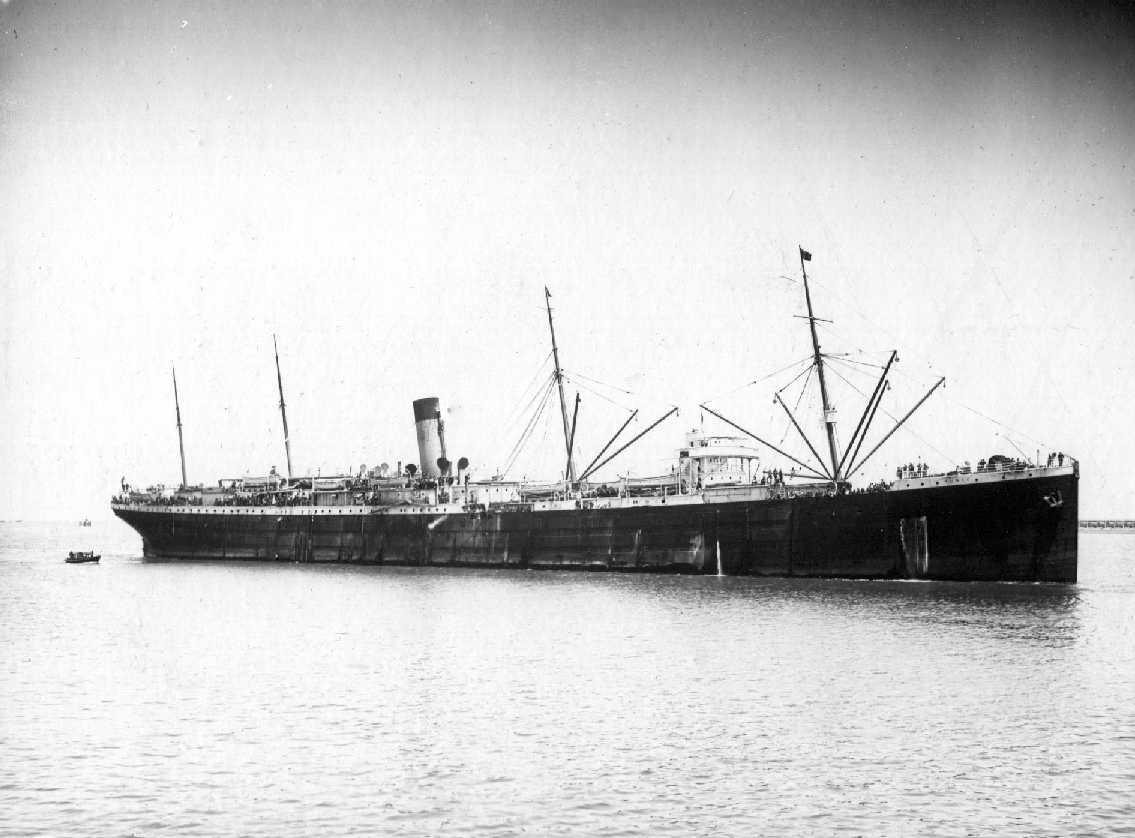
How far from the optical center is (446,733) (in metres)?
Answer: 21.4

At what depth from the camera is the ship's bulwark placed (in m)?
49.7

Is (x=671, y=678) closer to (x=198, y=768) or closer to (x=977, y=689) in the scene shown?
(x=977, y=689)

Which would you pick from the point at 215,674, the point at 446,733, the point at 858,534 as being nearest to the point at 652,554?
the point at 858,534

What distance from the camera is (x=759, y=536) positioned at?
189 feet

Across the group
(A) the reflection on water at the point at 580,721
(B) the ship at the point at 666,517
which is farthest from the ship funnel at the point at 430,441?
(A) the reflection on water at the point at 580,721

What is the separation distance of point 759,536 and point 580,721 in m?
36.7

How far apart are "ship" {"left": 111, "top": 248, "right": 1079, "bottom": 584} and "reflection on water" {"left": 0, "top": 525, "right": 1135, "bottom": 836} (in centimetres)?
768

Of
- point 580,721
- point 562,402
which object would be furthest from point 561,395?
point 580,721

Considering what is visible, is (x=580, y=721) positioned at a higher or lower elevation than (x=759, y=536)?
higher

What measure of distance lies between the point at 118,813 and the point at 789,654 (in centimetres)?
1909

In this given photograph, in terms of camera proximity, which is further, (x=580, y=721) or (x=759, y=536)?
(x=759, y=536)

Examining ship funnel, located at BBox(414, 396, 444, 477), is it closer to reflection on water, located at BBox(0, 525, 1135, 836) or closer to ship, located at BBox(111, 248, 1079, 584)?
ship, located at BBox(111, 248, 1079, 584)

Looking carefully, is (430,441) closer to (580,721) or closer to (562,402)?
(562,402)

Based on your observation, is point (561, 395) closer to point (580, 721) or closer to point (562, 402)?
point (562, 402)
